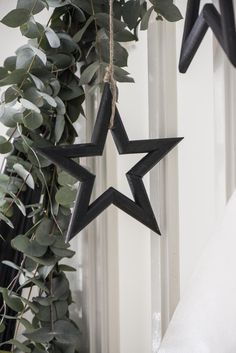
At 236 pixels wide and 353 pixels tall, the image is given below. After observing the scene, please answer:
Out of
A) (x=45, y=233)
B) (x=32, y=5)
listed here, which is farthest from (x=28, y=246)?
(x=32, y=5)

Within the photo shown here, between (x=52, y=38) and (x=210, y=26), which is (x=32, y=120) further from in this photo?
(x=210, y=26)

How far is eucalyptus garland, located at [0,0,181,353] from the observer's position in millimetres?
697

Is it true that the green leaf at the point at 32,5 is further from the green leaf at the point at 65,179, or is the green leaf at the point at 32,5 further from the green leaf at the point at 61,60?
the green leaf at the point at 65,179

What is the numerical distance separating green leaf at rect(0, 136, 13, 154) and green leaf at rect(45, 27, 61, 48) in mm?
167

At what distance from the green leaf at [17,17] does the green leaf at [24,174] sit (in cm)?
21

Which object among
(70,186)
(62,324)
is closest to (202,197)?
(70,186)

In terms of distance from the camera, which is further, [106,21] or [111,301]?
[111,301]

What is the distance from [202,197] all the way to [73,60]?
29cm

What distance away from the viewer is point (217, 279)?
1.56 feet

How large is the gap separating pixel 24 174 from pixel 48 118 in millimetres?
97

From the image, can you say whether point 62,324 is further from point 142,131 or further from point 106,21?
point 106,21

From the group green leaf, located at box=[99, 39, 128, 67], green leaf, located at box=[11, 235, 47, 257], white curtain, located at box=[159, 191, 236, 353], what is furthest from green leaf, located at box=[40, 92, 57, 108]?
white curtain, located at box=[159, 191, 236, 353]

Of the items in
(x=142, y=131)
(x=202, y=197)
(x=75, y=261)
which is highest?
(x=142, y=131)

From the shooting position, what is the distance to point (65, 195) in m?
0.73
